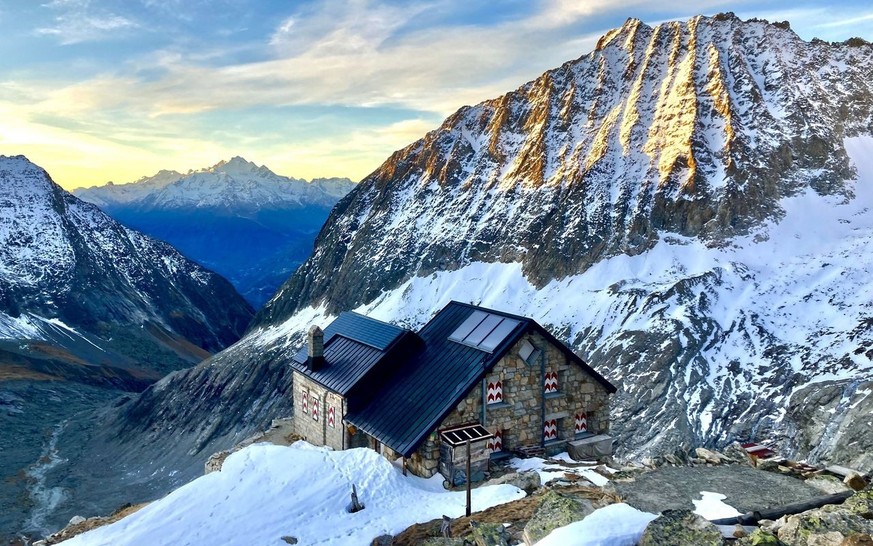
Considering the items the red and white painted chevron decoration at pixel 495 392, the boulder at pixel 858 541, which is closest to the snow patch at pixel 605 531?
the boulder at pixel 858 541

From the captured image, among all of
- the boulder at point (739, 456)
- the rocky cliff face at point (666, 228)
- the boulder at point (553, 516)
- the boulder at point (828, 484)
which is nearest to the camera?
the boulder at point (553, 516)

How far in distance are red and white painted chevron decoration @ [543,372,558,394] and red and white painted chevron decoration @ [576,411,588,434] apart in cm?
183

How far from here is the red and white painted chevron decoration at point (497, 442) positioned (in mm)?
23641

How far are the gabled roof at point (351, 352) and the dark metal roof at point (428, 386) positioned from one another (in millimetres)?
1159

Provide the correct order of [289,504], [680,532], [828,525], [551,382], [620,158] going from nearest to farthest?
[680,532]
[828,525]
[289,504]
[551,382]
[620,158]

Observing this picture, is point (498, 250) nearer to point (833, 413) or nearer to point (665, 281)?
point (665, 281)

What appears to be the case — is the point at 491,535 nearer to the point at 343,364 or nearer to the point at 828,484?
the point at 828,484

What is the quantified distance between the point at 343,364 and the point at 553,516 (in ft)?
56.7

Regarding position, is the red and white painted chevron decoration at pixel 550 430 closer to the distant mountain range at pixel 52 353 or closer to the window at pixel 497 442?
the window at pixel 497 442

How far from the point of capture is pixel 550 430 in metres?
25.3

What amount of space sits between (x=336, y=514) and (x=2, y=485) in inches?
3842

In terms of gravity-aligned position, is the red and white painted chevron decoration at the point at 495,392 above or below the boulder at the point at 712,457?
above

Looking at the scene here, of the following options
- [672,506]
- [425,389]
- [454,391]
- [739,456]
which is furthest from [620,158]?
[672,506]

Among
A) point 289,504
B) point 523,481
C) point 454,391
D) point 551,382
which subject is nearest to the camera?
point 289,504
